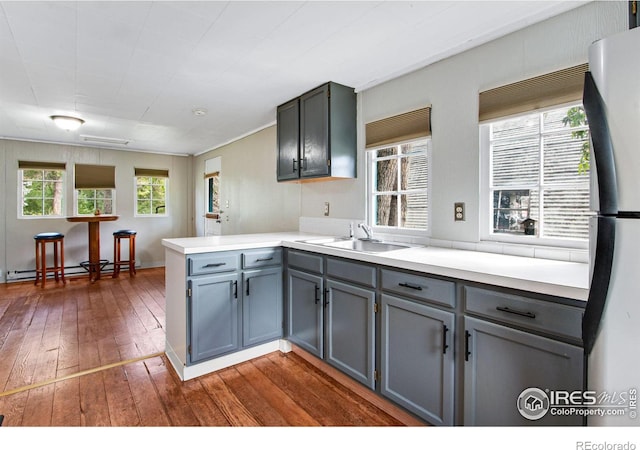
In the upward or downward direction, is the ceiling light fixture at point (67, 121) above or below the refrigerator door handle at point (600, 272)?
above

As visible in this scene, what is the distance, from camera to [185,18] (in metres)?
1.92

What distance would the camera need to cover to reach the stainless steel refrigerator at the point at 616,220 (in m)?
0.95

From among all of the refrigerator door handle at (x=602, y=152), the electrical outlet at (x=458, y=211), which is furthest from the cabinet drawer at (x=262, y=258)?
the refrigerator door handle at (x=602, y=152)

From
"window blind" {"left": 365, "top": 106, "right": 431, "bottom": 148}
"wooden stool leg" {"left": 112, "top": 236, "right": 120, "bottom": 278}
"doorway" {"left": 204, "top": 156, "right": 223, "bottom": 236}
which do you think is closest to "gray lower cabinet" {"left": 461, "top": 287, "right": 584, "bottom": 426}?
"window blind" {"left": 365, "top": 106, "right": 431, "bottom": 148}

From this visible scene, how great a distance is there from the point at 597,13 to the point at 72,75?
139 inches

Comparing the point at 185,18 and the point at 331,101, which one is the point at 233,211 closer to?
the point at 331,101

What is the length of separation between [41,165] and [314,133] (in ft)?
17.2

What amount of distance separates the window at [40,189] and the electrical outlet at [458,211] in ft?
21.0

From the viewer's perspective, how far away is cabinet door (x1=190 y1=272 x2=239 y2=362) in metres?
2.36

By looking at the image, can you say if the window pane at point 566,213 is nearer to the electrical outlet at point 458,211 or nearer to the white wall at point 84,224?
the electrical outlet at point 458,211
